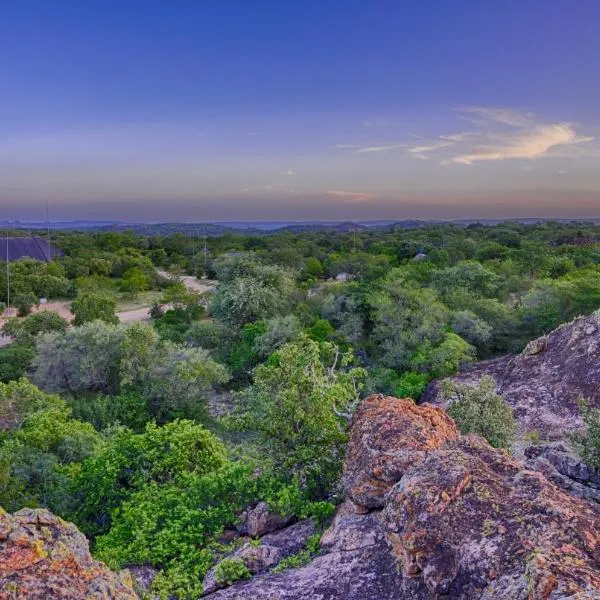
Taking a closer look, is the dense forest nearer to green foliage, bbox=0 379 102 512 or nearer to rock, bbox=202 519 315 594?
green foliage, bbox=0 379 102 512

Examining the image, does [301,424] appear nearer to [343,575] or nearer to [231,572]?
[231,572]

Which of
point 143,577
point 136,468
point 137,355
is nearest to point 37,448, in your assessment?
point 136,468

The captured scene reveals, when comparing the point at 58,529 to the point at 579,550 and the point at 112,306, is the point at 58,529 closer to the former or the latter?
the point at 579,550

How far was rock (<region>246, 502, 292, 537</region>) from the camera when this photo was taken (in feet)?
25.2

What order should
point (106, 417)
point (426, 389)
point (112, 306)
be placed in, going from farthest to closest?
1. point (112, 306)
2. point (426, 389)
3. point (106, 417)

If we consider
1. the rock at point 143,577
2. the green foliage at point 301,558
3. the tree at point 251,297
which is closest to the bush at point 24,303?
the tree at point 251,297

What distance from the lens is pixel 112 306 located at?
1048 inches

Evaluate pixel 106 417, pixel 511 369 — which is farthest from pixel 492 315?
pixel 106 417

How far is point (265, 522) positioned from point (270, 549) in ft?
2.64

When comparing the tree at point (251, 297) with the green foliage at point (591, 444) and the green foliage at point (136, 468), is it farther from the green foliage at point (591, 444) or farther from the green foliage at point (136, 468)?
the green foliage at point (591, 444)

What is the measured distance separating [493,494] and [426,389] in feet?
43.0

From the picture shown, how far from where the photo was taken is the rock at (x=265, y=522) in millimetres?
7668

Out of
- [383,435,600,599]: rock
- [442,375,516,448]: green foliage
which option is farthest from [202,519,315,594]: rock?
[442,375,516,448]: green foliage

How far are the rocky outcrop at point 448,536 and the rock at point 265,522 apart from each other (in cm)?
112
